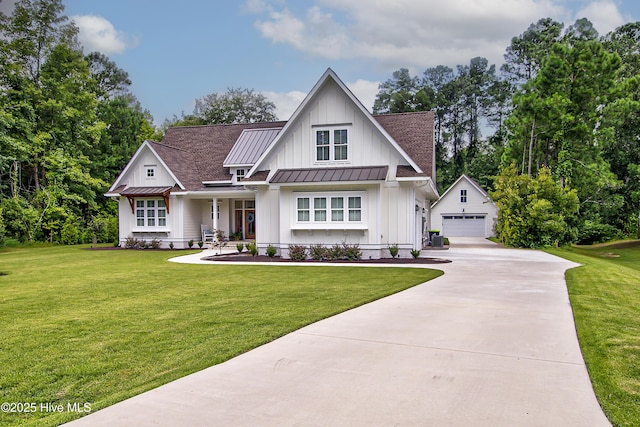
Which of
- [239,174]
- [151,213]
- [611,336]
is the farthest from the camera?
[239,174]

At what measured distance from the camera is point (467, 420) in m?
3.65

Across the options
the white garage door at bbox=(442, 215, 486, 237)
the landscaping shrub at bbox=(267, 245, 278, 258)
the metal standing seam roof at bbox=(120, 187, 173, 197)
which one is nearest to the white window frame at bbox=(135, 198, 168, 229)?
the metal standing seam roof at bbox=(120, 187, 173, 197)

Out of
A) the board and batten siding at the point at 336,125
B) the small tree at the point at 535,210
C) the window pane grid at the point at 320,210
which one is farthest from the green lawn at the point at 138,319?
the small tree at the point at 535,210

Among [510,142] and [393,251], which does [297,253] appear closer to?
[393,251]

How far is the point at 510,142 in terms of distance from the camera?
113 feet

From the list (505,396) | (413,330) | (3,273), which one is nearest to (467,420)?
(505,396)

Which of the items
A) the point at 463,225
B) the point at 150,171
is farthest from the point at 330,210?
the point at 463,225

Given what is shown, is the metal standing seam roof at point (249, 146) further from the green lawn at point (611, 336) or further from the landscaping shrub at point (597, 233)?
the landscaping shrub at point (597, 233)

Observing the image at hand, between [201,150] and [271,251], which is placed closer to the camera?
[271,251]

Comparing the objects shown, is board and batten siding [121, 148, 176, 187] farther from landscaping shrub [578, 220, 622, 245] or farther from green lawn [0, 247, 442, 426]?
landscaping shrub [578, 220, 622, 245]

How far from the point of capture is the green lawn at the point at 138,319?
4.53m

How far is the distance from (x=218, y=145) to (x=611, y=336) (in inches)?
983

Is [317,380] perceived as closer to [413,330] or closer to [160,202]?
[413,330]

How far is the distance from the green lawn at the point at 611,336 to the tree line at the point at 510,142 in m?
14.7
